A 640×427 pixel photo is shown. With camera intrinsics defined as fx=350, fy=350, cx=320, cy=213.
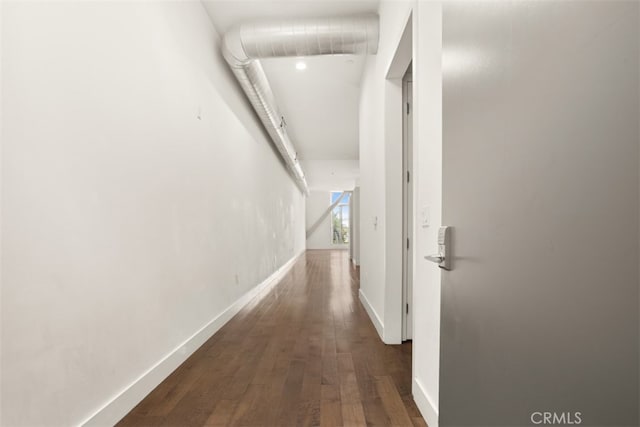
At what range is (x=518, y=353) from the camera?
2.33 feet

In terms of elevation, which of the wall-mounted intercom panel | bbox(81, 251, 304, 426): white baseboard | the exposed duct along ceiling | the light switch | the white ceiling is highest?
the white ceiling

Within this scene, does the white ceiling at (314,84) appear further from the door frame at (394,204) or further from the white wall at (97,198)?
the door frame at (394,204)

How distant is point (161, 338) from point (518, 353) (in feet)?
7.74

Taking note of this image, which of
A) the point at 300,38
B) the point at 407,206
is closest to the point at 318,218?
the point at 300,38

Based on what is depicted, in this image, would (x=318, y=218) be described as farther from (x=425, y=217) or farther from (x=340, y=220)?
(x=425, y=217)

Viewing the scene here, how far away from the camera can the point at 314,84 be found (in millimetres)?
5379

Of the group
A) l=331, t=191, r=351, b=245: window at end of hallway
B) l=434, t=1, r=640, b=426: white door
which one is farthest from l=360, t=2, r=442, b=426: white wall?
l=331, t=191, r=351, b=245: window at end of hallway

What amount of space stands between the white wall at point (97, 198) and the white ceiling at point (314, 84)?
47cm

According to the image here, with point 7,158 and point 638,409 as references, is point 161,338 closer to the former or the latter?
point 7,158

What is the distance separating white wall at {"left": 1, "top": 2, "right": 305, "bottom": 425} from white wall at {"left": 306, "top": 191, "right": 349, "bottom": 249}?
15284 mm

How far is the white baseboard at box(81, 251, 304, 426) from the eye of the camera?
180 cm

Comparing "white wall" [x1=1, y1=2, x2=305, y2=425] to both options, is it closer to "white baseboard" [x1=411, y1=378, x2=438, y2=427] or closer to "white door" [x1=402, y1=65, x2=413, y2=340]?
"white baseboard" [x1=411, y1=378, x2=438, y2=427]

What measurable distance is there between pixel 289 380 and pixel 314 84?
433cm

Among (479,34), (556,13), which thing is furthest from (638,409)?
(479,34)
